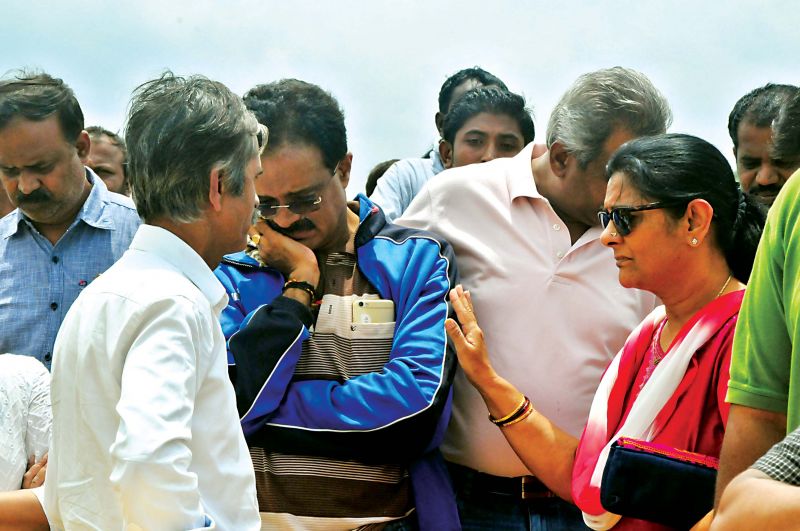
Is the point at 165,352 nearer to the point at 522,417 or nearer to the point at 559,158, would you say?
the point at 522,417

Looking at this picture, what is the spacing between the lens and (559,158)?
3.65 metres

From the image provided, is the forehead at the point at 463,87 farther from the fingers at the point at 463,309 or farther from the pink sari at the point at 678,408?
the pink sari at the point at 678,408

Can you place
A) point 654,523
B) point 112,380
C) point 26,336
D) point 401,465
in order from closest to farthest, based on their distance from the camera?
point 112,380 → point 654,523 → point 401,465 → point 26,336

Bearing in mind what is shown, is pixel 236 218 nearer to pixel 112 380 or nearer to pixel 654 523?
pixel 112 380

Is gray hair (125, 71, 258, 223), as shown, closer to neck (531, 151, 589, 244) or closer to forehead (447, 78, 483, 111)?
neck (531, 151, 589, 244)

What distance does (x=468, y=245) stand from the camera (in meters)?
3.57

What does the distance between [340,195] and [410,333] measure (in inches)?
22.0

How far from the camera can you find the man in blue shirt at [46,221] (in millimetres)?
3982

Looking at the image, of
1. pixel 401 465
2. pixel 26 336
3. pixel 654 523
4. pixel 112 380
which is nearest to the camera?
pixel 112 380

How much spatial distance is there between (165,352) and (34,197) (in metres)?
2.26

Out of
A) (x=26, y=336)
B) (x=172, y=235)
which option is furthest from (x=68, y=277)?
(x=172, y=235)

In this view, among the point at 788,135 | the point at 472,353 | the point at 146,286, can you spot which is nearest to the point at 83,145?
the point at 472,353

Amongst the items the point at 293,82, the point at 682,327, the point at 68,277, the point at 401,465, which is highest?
the point at 293,82

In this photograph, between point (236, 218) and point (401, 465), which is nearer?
point (236, 218)
